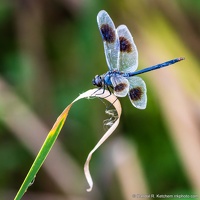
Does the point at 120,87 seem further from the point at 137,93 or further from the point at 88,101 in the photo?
the point at 88,101

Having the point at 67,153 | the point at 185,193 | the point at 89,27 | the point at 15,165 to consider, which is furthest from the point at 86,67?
the point at 185,193

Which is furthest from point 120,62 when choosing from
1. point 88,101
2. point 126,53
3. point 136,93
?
point 88,101

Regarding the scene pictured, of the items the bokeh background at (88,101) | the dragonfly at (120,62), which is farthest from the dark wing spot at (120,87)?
the bokeh background at (88,101)

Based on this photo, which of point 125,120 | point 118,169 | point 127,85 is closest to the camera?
point 127,85

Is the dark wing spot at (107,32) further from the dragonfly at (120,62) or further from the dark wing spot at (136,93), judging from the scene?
the dark wing spot at (136,93)

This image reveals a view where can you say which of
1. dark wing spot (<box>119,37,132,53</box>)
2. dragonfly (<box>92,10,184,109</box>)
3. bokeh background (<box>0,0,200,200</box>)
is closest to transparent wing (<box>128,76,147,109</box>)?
dragonfly (<box>92,10,184,109</box>)

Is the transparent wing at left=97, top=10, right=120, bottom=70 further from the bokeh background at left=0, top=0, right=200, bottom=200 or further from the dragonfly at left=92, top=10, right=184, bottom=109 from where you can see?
the bokeh background at left=0, top=0, right=200, bottom=200

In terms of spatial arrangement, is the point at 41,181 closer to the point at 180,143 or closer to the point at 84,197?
the point at 84,197

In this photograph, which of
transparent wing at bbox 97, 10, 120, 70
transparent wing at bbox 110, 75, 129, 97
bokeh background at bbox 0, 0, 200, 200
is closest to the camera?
transparent wing at bbox 110, 75, 129, 97
